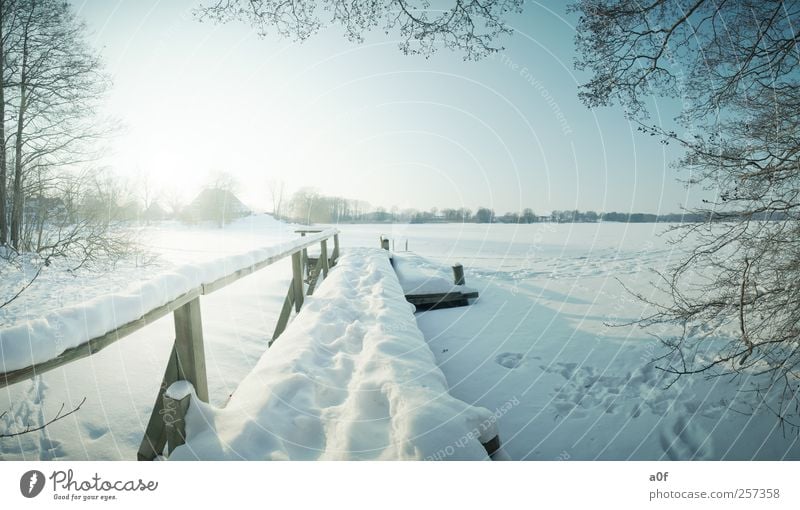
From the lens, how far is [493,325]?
4.57 m

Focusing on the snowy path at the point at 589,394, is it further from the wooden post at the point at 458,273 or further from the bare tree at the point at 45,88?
the bare tree at the point at 45,88

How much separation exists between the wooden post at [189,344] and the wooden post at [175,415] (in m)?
0.14

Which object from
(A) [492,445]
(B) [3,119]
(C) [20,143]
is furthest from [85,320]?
(B) [3,119]

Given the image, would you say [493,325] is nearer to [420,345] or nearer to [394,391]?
[420,345]

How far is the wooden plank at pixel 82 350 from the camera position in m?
0.79

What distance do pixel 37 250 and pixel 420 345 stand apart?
8.84 metres

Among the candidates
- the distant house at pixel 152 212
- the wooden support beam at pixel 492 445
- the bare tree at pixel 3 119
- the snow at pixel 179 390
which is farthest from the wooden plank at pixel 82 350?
the distant house at pixel 152 212

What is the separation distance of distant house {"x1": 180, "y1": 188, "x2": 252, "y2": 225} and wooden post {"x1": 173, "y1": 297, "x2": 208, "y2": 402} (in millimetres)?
37497

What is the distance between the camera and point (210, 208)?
33.8 meters

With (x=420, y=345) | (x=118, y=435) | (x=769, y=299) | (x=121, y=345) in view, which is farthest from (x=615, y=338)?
(x=121, y=345)

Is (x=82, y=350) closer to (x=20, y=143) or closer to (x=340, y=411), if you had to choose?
(x=340, y=411)

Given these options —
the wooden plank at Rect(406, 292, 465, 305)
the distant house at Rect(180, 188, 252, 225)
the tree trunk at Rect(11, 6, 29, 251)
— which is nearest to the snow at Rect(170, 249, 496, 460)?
the wooden plank at Rect(406, 292, 465, 305)

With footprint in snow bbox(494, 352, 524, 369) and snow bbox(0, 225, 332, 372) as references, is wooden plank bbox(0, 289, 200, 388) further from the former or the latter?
footprint in snow bbox(494, 352, 524, 369)

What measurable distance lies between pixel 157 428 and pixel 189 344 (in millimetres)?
434
